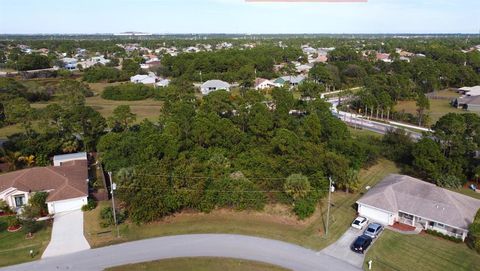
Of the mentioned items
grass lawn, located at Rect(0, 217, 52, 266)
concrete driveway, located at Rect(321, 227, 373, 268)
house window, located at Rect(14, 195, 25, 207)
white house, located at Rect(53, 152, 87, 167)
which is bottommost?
concrete driveway, located at Rect(321, 227, 373, 268)

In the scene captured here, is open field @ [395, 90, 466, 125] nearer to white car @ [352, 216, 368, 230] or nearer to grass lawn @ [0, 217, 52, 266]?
white car @ [352, 216, 368, 230]

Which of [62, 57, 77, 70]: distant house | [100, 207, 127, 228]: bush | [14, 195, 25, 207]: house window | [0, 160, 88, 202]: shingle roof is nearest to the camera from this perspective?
[100, 207, 127, 228]: bush

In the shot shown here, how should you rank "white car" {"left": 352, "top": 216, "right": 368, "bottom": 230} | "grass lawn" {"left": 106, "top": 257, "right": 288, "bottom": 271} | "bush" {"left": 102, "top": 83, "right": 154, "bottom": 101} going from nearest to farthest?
1. "grass lawn" {"left": 106, "top": 257, "right": 288, "bottom": 271}
2. "white car" {"left": 352, "top": 216, "right": 368, "bottom": 230}
3. "bush" {"left": 102, "top": 83, "right": 154, "bottom": 101}

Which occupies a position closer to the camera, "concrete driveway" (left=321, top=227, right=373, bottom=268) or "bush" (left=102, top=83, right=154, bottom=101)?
"concrete driveway" (left=321, top=227, right=373, bottom=268)

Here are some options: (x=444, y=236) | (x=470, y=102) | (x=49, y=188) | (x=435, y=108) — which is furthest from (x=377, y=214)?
(x=470, y=102)

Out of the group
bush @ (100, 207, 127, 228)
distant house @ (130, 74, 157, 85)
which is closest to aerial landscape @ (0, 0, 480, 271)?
bush @ (100, 207, 127, 228)

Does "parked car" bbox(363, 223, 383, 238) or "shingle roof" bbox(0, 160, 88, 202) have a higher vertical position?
"shingle roof" bbox(0, 160, 88, 202)
